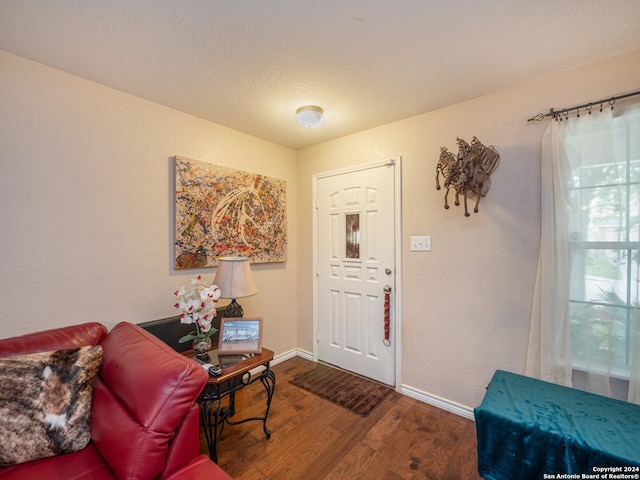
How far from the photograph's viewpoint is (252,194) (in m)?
2.65

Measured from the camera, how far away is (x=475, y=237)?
6.75 ft

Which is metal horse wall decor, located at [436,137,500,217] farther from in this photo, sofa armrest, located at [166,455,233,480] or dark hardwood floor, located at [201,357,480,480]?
sofa armrest, located at [166,455,233,480]

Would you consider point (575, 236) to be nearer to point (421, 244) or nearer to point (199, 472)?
point (421, 244)

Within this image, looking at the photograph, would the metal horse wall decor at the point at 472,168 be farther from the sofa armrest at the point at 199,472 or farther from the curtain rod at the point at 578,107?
the sofa armrest at the point at 199,472

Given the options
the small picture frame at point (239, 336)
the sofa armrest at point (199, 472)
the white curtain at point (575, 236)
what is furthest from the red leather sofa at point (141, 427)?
the white curtain at point (575, 236)

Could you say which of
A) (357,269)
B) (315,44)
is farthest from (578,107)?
(357,269)

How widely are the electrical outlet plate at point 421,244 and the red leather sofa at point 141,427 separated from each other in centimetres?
179

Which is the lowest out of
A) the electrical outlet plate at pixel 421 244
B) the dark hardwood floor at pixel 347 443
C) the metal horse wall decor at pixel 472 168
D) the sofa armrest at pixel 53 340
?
the dark hardwood floor at pixel 347 443

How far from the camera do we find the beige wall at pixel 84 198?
1.57m

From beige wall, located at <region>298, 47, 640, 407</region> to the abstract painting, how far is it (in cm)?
105

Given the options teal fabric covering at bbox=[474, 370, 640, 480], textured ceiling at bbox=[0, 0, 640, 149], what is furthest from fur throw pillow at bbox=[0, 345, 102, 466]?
teal fabric covering at bbox=[474, 370, 640, 480]

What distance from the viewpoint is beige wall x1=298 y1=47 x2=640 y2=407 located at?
71.7 inches

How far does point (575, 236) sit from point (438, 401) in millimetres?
1498

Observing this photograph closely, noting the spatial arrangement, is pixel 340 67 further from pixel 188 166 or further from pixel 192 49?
pixel 188 166
